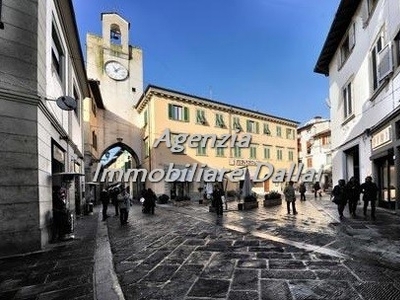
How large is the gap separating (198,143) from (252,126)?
8.85 m

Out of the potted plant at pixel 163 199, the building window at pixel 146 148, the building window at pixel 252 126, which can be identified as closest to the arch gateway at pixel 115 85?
the building window at pixel 146 148

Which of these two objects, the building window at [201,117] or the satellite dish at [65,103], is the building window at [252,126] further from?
the satellite dish at [65,103]

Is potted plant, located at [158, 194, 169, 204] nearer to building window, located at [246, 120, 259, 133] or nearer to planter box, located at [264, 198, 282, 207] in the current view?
planter box, located at [264, 198, 282, 207]

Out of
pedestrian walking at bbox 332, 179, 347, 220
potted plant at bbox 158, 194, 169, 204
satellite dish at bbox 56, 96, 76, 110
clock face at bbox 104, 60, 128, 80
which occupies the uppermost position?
clock face at bbox 104, 60, 128, 80

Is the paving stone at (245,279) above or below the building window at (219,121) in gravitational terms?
below

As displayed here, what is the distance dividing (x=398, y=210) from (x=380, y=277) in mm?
7643

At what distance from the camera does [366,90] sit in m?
14.6

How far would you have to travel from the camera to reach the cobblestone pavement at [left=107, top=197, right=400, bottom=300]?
4.42 meters

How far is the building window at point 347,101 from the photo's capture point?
17188 millimetres

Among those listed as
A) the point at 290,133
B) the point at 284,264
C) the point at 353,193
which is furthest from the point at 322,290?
the point at 290,133

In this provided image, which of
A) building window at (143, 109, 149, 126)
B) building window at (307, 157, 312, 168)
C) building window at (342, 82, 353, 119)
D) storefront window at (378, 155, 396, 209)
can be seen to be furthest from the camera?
building window at (307, 157, 312, 168)

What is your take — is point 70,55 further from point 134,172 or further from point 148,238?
point 134,172


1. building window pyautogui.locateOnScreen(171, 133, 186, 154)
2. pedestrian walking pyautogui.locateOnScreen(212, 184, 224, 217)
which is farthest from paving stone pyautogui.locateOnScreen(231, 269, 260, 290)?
building window pyautogui.locateOnScreen(171, 133, 186, 154)

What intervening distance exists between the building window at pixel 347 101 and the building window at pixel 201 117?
1572 cm
